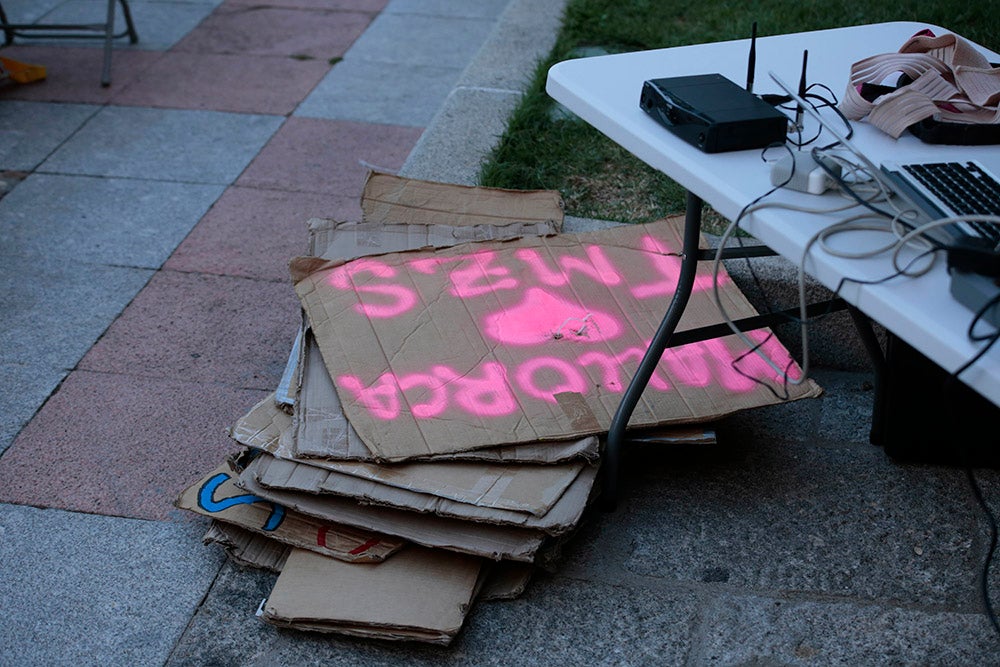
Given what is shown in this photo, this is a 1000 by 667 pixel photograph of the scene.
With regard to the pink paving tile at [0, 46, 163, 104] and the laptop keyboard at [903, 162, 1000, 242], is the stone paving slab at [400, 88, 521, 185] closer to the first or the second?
the pink paving tile at [0, 46, 163, 104]

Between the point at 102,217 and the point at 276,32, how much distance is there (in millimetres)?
2184

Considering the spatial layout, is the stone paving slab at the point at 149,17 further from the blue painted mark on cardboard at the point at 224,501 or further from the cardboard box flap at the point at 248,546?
the cardboard box flap at the point at 248,546

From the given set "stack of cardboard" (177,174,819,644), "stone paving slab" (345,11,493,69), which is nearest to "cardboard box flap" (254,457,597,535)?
"stack of cardboard" (177,174,819,644)

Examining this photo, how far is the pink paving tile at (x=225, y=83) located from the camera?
4816 millimetres

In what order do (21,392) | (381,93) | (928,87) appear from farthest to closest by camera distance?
(381,93)
(21,392)
(928,87)

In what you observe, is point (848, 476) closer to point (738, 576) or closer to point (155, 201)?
point (738, 576)

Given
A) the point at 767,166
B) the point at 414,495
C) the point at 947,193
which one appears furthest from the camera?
the point at 414,495

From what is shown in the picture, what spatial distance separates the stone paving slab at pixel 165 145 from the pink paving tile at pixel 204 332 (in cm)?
85

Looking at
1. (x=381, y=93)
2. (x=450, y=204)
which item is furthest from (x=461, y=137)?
(x=381, y=93)

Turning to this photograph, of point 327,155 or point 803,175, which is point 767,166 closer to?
point 803,175

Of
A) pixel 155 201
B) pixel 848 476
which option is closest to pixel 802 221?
pixel 848 476

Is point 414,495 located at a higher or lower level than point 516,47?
higher

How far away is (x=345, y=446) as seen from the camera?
2.31 metres

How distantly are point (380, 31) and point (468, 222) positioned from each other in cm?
281
